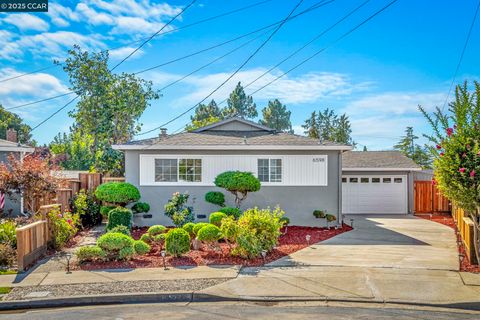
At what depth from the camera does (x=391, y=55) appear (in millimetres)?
15562

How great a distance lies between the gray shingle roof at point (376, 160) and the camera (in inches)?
838

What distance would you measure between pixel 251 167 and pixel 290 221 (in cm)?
253

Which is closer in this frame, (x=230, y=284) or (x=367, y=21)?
(x=230, y=284)

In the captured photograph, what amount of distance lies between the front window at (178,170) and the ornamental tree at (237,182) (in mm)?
1431

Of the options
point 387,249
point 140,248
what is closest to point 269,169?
point 387,249

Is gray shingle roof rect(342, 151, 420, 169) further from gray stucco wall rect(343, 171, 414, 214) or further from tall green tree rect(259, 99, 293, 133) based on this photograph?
tall green tree rect(259, 99, 293, 133)

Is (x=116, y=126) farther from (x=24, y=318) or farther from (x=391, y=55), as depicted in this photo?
(x=24, y=318)

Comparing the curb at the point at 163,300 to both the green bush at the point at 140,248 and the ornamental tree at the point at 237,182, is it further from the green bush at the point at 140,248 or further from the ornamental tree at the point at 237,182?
the ornamental tree at the point at 237,182

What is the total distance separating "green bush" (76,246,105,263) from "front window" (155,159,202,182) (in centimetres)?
594

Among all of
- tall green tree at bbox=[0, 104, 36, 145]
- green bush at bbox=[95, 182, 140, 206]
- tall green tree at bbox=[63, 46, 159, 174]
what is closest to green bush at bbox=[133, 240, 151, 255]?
green bush at bbox=[95, 182, 140, 206]

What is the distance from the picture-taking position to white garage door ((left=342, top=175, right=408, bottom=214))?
70.0 ft

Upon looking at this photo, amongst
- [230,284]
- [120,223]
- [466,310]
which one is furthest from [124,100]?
[466,310]

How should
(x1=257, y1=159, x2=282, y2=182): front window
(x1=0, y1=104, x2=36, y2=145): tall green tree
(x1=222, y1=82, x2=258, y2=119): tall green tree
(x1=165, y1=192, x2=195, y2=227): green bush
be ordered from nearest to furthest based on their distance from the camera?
1. (x1=165, y1=192, x2=195, y2=227): green bush
2. (x1=257, y1=159, x2=282, y2=182): front window
3. (x1=0, y1=104, x2=36, y2=145): tall green tree
4. (x1=222, y1=82, x2=258, y2=119): tall green tree

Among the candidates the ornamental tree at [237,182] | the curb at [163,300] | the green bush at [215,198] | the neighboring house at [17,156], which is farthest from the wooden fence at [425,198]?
the neighboring house at [17,156]
